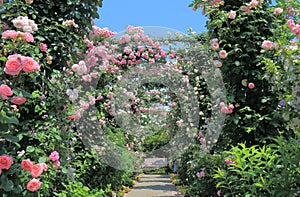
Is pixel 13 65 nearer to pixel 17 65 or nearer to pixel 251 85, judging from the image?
pixel 17 65

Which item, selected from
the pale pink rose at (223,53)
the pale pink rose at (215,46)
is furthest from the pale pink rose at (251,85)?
the pale pink rose at (215,46)

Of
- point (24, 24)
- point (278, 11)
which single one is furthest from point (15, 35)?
point (278, 11)

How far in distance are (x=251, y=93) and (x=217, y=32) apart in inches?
31.5

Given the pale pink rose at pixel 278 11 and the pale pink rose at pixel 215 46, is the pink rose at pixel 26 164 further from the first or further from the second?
the pale pink rose at pixel 278 11

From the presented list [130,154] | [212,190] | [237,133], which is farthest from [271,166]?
[130,154]

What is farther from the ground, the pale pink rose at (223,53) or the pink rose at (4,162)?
the pale pink rose at (223,53)

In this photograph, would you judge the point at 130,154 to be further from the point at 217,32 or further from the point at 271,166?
the point at 271,166

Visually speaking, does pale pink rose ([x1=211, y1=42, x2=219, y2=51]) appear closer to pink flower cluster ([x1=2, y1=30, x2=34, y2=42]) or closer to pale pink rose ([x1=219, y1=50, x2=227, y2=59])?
pale pink rose ([x1=219, y1=50, x2=227, y2=59])

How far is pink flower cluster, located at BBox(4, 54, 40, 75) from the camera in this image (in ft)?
6.65

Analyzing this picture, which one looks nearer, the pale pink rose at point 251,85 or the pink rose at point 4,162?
the pink rose at point 4,162

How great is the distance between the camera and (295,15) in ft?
10.9

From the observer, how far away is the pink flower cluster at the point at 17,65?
203cm

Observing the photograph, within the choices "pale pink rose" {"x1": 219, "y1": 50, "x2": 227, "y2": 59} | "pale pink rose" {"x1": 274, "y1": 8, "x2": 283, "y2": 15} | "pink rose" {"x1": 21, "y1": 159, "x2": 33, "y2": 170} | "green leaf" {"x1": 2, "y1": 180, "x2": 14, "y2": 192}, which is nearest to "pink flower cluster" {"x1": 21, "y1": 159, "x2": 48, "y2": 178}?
"pink rose" {"x1": 21, "y1": 159, "x2": 33, "y2": 170}

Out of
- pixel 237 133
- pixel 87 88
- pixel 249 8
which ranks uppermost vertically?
pixel 249 8
